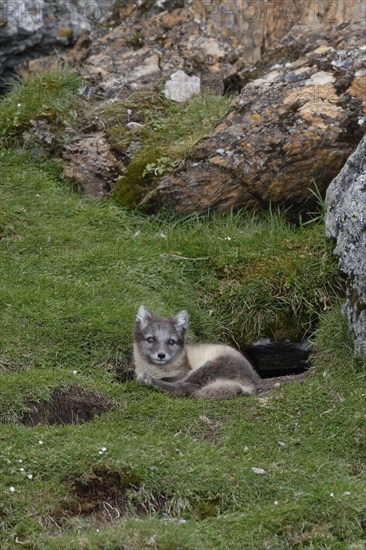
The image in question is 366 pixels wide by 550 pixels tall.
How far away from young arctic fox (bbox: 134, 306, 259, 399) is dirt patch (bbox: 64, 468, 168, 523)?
5.19ft

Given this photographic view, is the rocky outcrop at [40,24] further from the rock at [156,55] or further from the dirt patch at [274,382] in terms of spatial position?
the dirt patch at [274,382]

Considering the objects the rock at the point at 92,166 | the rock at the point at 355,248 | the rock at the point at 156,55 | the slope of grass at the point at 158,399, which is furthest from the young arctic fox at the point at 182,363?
the rock at the point at 156,55

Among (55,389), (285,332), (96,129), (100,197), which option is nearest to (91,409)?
(55,389)

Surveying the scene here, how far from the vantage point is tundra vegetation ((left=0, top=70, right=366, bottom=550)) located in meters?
6.39

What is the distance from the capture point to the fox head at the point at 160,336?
8641 mm

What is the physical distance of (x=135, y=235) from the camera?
415 inches

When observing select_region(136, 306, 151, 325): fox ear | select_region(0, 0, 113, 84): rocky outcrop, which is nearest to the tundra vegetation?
select_region(136, 306, 151, 325): fox ear

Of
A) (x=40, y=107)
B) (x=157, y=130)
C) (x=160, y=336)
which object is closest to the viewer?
(x=160, y=336)

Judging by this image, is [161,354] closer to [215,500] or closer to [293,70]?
[215,500]

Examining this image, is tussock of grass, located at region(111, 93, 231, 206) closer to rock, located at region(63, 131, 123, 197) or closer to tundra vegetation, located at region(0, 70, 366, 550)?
tundra vegetation, located at region(0, 70, 366, 550)

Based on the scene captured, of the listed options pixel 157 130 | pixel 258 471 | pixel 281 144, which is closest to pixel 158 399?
pixel 258 471

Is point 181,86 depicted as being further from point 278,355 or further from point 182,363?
point 182,363

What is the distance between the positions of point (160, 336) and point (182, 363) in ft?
1.07

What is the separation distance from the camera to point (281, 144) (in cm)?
1054
